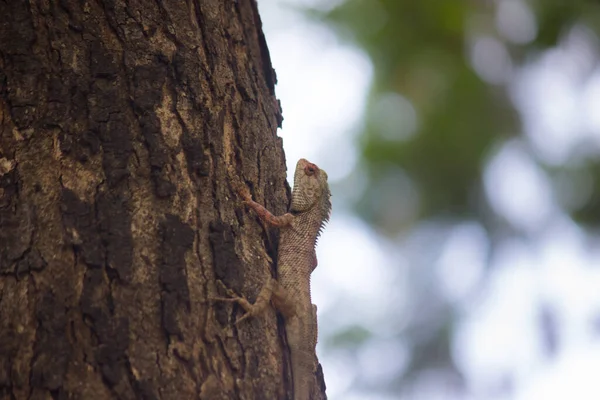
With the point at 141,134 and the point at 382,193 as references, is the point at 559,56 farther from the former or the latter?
the point at 141,134

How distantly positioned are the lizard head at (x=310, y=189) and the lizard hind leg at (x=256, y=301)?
1.72 meters

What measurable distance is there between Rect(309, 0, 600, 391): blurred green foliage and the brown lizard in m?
2.23

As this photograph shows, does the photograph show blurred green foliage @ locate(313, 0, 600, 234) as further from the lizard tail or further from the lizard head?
the lizard tail

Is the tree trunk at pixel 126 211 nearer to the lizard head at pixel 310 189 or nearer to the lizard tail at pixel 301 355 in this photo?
the lizard tail at pixel 301 355

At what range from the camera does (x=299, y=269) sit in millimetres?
4469

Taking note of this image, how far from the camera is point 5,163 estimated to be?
300 cm

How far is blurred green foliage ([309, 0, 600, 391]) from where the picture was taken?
6.94 meters

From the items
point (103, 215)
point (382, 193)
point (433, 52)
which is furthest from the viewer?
point (382, 193)

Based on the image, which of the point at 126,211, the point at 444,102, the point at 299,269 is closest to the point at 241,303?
the point at 126,211

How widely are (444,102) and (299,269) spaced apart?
134 inches

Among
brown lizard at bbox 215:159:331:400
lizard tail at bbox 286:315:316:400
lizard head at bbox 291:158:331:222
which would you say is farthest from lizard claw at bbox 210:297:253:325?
→ lizard head at bbox 291:158:331:222

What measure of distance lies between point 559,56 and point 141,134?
5259 millimetres

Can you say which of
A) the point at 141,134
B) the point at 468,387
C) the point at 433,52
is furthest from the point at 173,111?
the point at 468,387

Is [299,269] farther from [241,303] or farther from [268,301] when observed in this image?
[241,303]
